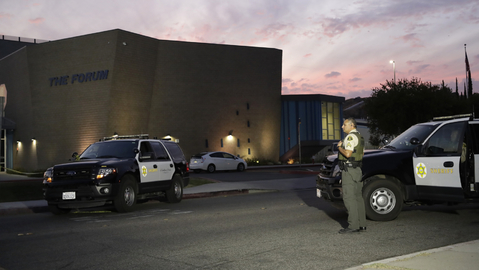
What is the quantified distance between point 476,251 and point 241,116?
41.4 meters

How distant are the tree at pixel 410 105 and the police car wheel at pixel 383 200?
121 feet

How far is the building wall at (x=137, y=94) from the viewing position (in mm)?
39750

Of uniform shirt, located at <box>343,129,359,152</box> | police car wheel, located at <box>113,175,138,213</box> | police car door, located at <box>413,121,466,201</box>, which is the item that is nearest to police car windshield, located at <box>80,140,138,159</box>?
police car wheel, located at <box>113,175,138,213</box>

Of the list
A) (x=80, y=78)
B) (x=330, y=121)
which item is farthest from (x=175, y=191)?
(x=330, y=121)

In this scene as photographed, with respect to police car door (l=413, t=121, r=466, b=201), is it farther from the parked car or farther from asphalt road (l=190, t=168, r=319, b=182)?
the parked car

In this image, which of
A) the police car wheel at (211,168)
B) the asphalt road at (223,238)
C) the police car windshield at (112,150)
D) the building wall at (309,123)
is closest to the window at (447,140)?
the asphalt road at (223,238)

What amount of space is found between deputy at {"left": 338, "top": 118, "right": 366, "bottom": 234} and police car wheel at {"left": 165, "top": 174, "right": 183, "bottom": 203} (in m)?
7.48

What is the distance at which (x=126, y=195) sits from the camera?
40.1 feet

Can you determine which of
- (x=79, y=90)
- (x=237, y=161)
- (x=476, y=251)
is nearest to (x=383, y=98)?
(x=237, y=161)

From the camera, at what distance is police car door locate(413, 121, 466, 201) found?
29.1ft

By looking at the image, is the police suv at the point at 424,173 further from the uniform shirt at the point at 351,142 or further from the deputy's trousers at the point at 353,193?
the uniform shirt at the point at 351,142

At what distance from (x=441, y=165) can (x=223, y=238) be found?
449 cm

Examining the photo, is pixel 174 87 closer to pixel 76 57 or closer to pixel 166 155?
pixel 76 57

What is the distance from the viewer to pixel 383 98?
45.7 m
